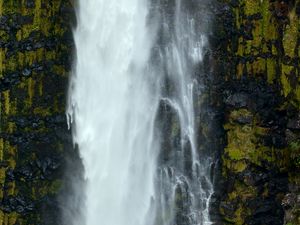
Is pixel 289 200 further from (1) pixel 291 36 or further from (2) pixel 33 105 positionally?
(2) pixel 33 105

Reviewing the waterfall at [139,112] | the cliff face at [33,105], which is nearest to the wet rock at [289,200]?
the waterfall at [139,112]

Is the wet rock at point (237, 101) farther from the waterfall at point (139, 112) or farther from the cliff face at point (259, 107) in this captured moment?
the waterfall at point (139, 112)

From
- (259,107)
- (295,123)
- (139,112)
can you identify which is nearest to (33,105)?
(139,112)

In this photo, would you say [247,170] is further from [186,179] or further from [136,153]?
[136,153]

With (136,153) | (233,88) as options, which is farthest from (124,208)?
(233,88)

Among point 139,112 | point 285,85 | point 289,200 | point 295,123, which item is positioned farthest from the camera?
point 139,112

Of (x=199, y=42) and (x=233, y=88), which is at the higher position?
(x=199, y=42)
